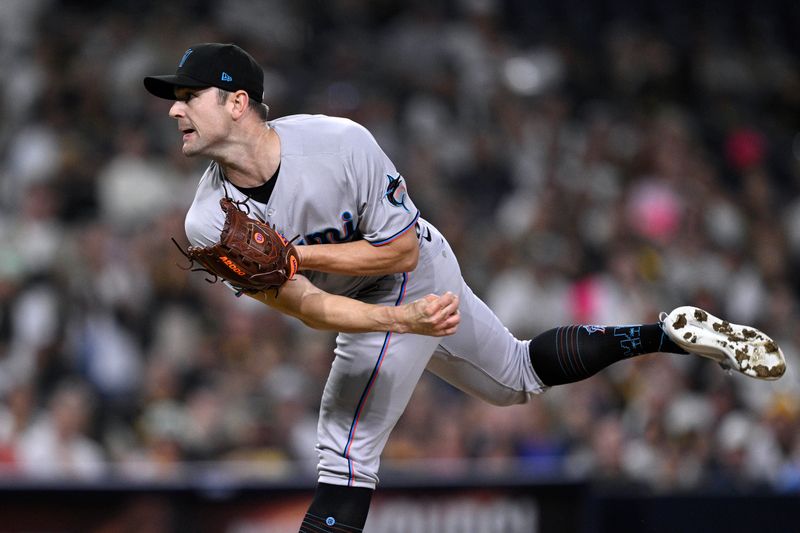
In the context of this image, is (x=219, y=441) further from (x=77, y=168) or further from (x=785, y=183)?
(x=785, y=183)

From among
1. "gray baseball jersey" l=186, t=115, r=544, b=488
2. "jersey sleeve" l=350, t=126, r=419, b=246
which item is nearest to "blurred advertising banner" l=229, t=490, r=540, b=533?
"gray baseball jersey" l=186, t=115, r=544, b=488

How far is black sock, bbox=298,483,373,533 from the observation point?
154 inches

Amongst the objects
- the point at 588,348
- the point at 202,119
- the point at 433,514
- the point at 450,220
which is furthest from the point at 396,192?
the point at 450,220

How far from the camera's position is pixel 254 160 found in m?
3.84

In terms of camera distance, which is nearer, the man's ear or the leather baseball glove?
the leather baseball glove

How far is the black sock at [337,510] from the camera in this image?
392cm

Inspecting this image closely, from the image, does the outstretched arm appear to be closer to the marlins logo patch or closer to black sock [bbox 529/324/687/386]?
the marlins logo patch

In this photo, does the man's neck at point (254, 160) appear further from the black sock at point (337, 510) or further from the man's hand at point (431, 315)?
the black sock at point (337, 510)

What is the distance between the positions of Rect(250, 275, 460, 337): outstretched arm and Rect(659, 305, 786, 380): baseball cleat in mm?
975

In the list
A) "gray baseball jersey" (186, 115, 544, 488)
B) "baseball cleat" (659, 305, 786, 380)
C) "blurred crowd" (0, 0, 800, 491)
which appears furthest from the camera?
"blurred crowd" (0, 0, 800, 491)

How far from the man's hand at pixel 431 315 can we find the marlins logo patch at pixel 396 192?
45 centimetres

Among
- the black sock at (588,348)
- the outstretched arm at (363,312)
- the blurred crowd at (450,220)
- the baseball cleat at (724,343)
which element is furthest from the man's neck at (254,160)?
the blurred crowd at (450,220)

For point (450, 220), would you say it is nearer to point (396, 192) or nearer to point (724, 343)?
point (724, 343)

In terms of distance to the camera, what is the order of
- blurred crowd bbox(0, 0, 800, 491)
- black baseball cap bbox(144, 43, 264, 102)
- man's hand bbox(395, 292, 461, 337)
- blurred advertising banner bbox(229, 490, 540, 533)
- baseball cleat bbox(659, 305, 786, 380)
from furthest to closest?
blurred crowd bbox(0, 0, 800, 491) < blurred advertising banner bbox(229, 490, 540, 533) < baseball cleat bbox(659, 305, 786, 380) < black baseball cap bbox(144, 43, 264, 102) < man's hand bbox(395, 292, 461, 337)
